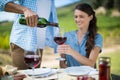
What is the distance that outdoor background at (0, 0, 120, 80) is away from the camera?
5.46 meters

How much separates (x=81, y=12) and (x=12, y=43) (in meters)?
0.62

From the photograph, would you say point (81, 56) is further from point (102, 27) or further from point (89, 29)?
point (102, 27)

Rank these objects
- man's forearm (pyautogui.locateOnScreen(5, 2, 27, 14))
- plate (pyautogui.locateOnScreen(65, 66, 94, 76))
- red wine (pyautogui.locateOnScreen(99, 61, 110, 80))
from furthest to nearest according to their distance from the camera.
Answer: man's forearm (pyautogui.locateOnScreen(5, 2, 27, 14)), plate (pyautogui.locateOnScreen(65, 66, 94, 76)), red wine (pyautogui.locateOnScreen(99, 61, 110, 80))

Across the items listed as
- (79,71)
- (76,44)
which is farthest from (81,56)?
(79,71)

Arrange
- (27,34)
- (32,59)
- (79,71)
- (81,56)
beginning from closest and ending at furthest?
(32,59), (79,71), (81,56), (27,34)

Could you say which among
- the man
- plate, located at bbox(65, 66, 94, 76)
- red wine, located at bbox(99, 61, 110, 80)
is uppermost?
the man

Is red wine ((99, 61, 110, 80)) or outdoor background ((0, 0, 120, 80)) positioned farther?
outdoor background ((0, 0, 120, 80))

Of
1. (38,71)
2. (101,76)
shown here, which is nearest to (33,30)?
(38,71)

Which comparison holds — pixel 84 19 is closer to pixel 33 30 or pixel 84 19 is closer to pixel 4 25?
pixel 33 30

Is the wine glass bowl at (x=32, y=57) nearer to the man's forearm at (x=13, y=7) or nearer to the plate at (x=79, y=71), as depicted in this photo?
the plate at (x=79, y=71)

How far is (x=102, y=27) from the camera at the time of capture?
611cm

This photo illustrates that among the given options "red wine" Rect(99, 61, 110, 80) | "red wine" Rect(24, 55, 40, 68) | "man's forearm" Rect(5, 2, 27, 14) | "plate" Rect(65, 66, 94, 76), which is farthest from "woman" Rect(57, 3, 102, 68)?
"red wine" Rect(99, 61, 110, 80)

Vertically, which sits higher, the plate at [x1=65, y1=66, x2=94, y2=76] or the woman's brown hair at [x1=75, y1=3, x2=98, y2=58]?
the woman's brown hair at [x1=75, y1=3, x2=98, y2=58]

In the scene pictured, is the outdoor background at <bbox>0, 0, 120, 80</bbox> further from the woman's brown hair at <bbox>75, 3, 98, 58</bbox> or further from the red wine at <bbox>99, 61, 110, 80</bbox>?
the red wine at <bbox>99, 61, 110, 80</bbox>
